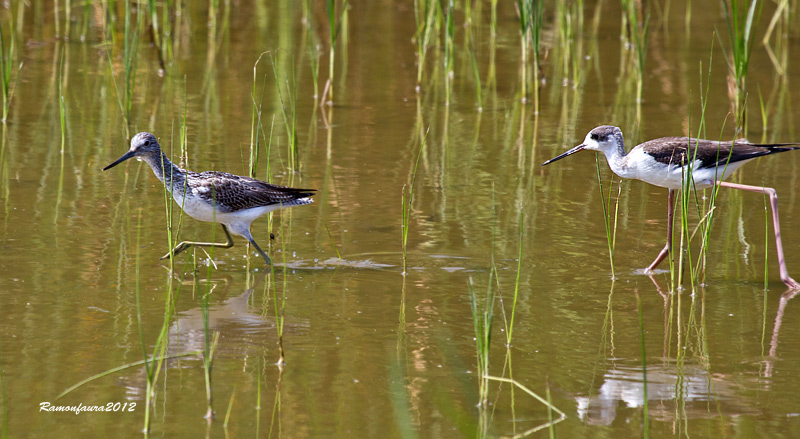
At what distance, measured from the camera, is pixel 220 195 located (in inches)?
270

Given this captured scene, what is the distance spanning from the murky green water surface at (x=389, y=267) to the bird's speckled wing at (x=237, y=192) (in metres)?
0.41

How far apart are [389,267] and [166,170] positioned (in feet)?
5.53

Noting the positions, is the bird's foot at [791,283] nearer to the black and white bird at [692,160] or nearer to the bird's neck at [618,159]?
the black and white bird at [692,160]

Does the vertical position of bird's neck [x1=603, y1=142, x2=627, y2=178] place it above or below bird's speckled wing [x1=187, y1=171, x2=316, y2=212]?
above

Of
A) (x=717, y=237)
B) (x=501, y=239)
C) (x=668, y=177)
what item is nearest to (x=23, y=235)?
(x=501, y=239)

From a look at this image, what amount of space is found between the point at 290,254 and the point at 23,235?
1.86m

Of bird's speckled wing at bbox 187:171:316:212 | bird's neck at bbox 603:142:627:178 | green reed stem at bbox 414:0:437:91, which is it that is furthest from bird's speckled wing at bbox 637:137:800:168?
green reed stem at bbox 414:0:437:91

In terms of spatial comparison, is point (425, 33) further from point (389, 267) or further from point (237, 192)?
point (389, 267)

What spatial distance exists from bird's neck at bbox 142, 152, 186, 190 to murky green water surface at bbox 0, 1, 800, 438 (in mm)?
483

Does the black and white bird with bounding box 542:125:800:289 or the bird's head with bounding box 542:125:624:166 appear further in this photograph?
the bird's head with bounding box 542:125:624:166

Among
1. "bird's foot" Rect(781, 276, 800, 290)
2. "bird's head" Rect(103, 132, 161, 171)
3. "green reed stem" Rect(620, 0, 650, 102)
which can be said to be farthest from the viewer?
"green reed stem" Rect(620, 0, 650, 102)

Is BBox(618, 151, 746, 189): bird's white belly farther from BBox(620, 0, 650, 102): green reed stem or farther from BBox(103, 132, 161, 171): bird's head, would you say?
BBox(620, 0, 650, 102): green reed stem

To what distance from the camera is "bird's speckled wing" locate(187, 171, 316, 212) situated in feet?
22.5

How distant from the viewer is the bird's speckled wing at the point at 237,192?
6844 mm
